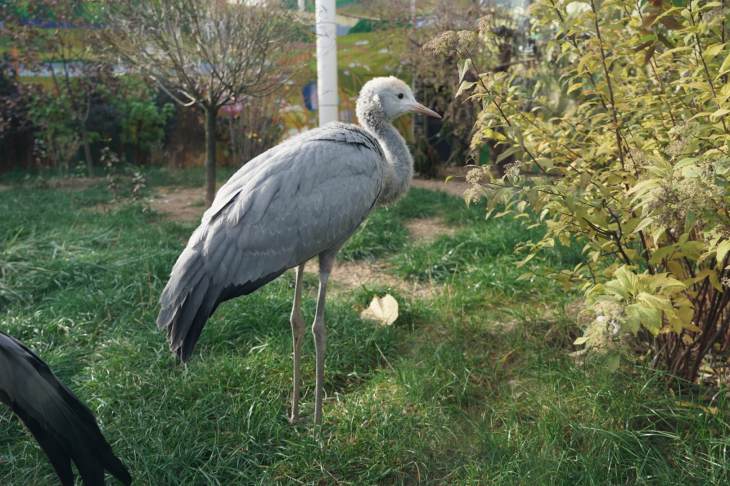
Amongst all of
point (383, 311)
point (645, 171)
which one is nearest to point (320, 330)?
point (383, 311)

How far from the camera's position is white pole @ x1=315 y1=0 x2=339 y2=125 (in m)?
7.67

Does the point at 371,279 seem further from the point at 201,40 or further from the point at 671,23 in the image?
the point at 671,23

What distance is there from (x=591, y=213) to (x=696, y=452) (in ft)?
3.46

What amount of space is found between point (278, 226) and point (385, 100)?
1064 mm

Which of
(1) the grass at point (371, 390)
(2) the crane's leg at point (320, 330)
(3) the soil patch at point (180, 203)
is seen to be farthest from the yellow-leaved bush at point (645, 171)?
(3) the soil patch at point (180, 203)

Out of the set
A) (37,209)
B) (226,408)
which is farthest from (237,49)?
(226,408)

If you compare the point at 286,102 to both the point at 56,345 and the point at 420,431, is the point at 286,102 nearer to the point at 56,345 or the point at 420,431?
the point at 56,345

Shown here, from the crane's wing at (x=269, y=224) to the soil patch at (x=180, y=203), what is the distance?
4052mm

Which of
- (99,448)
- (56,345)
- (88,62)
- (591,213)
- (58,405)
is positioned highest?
(88,62)

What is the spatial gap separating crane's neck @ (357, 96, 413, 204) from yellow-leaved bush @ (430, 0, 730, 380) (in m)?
0.63

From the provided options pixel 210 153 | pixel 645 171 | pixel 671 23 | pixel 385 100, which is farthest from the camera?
pixel 210 153

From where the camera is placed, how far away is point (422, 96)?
988 cm

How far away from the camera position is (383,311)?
416cm

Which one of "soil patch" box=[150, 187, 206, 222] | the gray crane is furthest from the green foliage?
the gray crane
